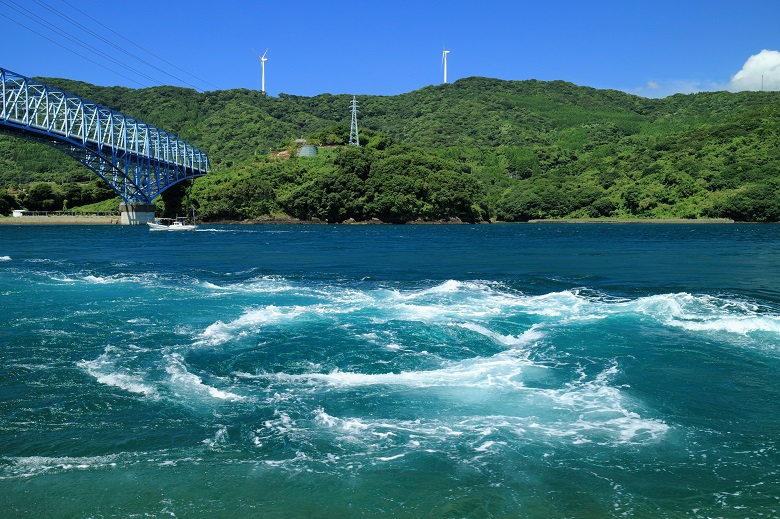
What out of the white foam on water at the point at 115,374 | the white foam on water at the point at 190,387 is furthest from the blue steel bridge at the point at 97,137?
the white foam on water at the point at 190,387

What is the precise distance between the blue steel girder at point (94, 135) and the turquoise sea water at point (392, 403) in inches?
2656

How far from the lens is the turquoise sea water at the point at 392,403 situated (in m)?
8.36

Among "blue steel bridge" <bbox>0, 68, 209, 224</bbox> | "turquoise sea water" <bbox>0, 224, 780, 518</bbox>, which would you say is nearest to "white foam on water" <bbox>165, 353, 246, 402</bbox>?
"turquoise sea water" <bbox>0, 224, 780, 518</bbox>

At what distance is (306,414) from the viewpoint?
11.3 m

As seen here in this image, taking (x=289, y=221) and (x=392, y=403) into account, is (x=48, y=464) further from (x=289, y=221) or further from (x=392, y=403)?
(x=289, y=221)

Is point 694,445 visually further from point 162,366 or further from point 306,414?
point 162,366

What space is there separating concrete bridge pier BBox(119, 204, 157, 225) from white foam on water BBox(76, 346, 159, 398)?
9822 centimetres

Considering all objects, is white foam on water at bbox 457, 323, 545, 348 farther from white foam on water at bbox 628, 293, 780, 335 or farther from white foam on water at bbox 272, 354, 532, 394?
white foam on water at bbox 628, 293, 780, 335

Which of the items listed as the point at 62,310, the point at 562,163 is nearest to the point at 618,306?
the point at 62,310

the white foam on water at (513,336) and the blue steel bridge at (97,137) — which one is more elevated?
the blue steel bridge at (97,137)

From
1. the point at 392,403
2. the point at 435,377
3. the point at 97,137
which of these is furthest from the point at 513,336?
the point at 97,137

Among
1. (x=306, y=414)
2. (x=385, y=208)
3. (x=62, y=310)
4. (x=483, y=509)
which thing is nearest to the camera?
(x=483, y=509)

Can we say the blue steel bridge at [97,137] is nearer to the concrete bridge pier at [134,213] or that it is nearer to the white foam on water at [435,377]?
the concrete bridge pier at [134,213]

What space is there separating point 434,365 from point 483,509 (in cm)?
688
